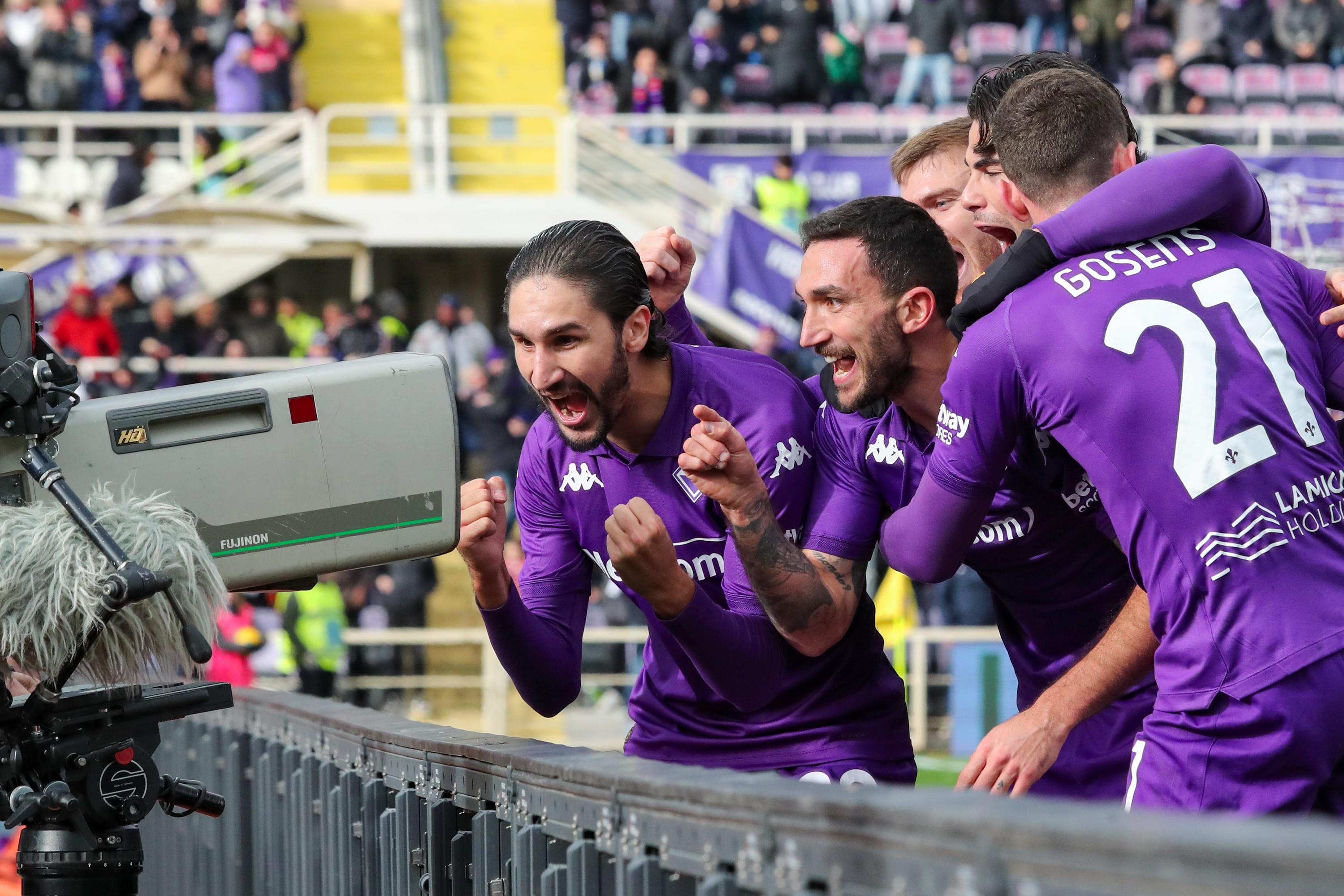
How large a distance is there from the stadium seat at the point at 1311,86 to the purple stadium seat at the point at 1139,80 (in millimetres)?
1431

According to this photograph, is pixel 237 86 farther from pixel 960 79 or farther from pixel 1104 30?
pixel 1104 30

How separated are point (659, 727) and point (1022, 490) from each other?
925mm

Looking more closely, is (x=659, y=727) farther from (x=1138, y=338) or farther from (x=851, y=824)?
(x=851, y=824)

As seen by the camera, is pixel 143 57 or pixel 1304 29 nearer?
pixel 143 57

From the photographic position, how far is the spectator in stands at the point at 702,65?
17.5 m

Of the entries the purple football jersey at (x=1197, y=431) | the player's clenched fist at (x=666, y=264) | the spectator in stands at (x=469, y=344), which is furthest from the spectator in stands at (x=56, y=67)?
the purple football jersey at (x=1197, y=431)

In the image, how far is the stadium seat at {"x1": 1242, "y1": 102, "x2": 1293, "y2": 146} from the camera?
16.9 metres

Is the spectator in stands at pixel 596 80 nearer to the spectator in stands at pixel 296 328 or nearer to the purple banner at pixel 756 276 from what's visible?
the purple banner at pixel 756 276

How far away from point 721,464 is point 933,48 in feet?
51.3

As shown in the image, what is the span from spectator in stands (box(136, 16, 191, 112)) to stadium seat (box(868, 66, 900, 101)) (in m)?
7.34

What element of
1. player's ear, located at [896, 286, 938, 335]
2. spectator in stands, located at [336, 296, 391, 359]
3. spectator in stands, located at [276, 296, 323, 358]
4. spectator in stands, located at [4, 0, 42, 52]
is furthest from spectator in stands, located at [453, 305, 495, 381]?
player's ear, located at [896, 286, 938, 335]

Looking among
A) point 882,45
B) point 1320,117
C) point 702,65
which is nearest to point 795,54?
point 702,65

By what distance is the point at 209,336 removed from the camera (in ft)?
49.4

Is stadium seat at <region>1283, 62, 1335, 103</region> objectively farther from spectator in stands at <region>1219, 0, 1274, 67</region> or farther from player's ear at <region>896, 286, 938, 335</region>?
player's ear at <region>896, 286, 938, 335</region>
